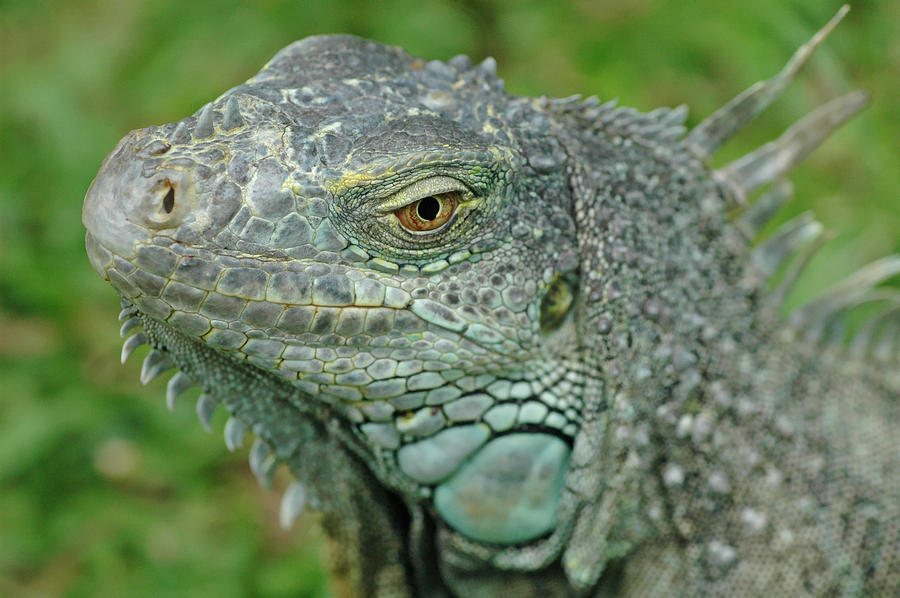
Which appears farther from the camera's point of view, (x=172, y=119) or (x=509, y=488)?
(x=172, y=119)

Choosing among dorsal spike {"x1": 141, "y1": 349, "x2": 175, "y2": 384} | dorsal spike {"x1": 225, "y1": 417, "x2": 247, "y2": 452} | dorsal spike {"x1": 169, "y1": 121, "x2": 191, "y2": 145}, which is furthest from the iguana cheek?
dorsal spike {"x1": 169, "y1": 121, "x2": 191, "y2": 145}

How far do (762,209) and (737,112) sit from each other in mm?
317

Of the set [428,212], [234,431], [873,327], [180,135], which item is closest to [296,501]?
[234,431]

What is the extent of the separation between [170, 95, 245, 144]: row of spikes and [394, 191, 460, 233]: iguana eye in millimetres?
447

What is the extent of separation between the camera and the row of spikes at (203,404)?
2.58 metres

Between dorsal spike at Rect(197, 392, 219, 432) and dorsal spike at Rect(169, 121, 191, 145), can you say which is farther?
dorsal spike at Rect(197, 392, 219, 432)

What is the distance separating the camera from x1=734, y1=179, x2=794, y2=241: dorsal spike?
310cm

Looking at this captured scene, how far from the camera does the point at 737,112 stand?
304 cm

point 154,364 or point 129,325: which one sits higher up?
point 129,325

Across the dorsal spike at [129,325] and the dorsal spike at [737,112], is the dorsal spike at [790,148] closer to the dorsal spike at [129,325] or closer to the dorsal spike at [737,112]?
the dorsal spike at [737,112]

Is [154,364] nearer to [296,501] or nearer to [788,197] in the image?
[296,501]

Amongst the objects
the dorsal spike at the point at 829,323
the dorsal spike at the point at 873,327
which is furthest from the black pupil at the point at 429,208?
the dorsal spike at the point at 873,327

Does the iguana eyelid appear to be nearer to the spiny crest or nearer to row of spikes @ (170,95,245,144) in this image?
row of spikes @ (170,95,245,144)

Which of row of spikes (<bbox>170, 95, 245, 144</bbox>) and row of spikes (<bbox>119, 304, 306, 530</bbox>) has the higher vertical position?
row of spikes (<bbox>170, 95, 245, 144</bbox>)
